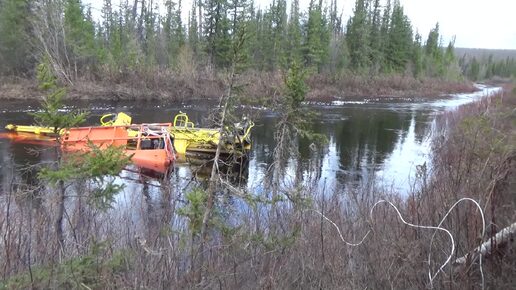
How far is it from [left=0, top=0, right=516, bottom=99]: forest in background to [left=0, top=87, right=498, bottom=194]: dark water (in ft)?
16.7

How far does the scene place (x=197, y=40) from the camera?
58.0 metres

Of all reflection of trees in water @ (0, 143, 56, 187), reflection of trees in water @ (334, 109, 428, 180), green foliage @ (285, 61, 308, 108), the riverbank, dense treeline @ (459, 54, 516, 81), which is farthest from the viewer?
dense treeline @ (459, 54, 516, 81)

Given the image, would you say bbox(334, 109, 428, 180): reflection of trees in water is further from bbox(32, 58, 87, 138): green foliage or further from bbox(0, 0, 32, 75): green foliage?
bbox(0, 0, 32, 75): green foliage

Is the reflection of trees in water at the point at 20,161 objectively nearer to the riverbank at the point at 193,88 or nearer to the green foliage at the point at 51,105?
the green foliage at the point at 51,105

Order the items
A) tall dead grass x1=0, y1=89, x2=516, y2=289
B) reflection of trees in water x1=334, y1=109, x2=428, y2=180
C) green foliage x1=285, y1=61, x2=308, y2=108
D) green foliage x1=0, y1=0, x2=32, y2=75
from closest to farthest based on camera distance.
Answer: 1. tall dead grass x1=0, y1=89, x2=516, y2=289
2. green foliage x1=285, y1=61, x2=308, y2=108
3. reflection of trees in water x1=334, y1=109, x2=428, y2=180
4. green foliage x1=0, y1=0, x2=32, y2=75

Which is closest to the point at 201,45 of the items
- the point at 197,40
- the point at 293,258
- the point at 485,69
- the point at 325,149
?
the point at 197,40

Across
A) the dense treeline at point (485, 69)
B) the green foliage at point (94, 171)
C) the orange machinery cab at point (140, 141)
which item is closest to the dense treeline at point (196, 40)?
the orange machinery cab at point (140, 141)

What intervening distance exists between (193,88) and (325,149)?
2561cm

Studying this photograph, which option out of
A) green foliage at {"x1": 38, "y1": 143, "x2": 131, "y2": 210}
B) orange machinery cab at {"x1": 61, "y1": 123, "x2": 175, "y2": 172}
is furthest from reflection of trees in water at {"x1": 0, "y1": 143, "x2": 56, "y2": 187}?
green foliage at {"x1": 38, "y1": 143, "x2": 131, "y2": 210}

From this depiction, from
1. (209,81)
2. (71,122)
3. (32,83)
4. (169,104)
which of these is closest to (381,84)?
(209,81)

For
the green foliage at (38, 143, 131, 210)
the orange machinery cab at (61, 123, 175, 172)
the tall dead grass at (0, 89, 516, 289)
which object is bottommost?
the orange machinery cab at (61, 123, 175, 172)

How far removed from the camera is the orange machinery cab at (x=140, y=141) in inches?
675

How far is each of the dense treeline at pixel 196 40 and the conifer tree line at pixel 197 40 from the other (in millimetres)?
95

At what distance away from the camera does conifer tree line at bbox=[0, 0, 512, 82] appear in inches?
1672
